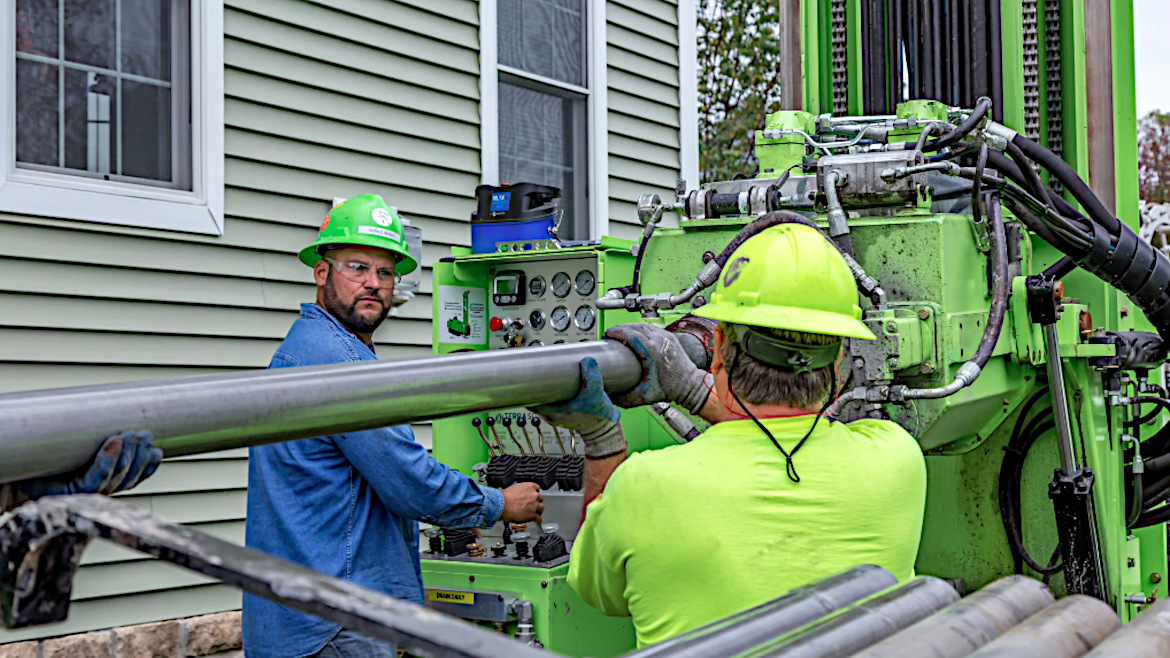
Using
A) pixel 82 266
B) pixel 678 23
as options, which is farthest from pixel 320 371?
pixel 678 23

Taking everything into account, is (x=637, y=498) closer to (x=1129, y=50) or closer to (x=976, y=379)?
(x=976, y=379)

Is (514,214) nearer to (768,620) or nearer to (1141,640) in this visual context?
(768,620)

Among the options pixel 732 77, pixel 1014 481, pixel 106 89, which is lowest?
pixel 1014 481

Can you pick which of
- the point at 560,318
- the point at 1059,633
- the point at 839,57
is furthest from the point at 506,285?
the point at 1059,633

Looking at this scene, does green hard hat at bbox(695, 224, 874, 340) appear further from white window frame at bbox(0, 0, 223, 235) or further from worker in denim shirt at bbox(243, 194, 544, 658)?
white window frame at bbox(0, 0, 223, 235)

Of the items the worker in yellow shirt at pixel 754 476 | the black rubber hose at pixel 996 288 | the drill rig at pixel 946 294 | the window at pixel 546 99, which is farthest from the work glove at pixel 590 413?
the window at pixel 546 99

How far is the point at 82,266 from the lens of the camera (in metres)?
5.14

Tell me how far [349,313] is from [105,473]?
2.41m

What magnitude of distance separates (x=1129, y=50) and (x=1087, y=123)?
0.49 metres

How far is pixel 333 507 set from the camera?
128 inches

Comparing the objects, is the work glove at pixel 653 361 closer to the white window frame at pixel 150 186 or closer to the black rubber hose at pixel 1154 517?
the white window frame at pixel 150 186

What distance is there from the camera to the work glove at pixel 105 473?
1.25 meters

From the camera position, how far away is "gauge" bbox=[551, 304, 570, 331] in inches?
207

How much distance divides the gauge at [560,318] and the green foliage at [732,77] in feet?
52.8
